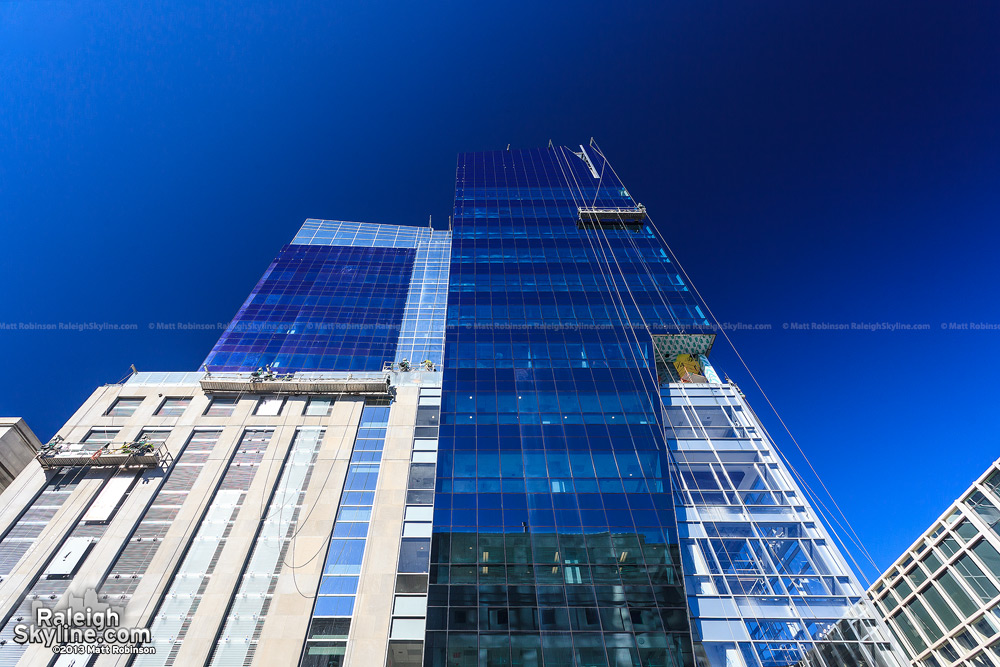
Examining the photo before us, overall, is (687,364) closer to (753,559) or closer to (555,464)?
(753,559)

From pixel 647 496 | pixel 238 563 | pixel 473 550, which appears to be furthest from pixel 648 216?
pixel 238 563

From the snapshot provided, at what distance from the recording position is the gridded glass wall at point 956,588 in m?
45.1

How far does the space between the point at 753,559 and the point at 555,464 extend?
15697mm

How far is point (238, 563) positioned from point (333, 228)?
64842 millimetres

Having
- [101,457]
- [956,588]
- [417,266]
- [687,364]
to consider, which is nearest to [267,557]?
[101,457]

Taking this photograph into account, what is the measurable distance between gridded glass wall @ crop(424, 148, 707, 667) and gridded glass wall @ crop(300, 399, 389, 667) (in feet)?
22.4

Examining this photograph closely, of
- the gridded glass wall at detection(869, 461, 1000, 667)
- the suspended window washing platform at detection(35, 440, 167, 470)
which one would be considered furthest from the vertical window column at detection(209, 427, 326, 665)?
the gridded glass wall at detection(869, 461, 1000, 667)

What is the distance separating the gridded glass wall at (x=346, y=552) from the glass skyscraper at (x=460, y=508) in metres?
0.15

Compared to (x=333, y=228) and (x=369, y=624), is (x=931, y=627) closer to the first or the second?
(x=369, y=624)

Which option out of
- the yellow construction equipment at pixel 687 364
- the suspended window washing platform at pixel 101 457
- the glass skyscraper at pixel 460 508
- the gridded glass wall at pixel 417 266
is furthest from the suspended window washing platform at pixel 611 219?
the suspended window washing platform at pixel 101 457

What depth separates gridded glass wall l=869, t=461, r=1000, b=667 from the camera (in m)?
45.1

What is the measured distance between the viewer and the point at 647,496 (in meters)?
31.6

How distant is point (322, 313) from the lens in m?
61.5

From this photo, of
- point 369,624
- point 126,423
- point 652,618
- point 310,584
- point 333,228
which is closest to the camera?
point 652,618
